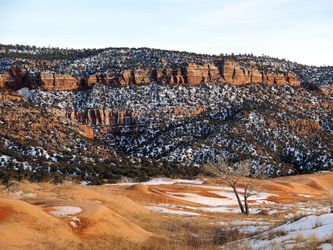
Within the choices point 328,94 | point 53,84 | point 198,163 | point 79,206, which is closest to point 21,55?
point 53,84

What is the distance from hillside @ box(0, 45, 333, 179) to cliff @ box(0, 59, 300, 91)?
25 centimetres

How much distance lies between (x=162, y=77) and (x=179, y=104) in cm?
1108

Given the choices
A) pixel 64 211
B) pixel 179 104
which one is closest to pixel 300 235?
pixel 64 211

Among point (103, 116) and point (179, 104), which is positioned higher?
point (179, 104)

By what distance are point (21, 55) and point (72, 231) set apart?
94105mm

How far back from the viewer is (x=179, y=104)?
3349 inches

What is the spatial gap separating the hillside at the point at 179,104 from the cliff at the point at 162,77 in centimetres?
25

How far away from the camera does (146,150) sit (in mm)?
71500

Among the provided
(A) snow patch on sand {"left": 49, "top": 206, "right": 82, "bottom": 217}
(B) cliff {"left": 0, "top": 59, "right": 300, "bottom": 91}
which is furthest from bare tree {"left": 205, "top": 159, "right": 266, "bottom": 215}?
(B) cliff {"left": 0, "top": 59, "right": 300, "bottom": 91}

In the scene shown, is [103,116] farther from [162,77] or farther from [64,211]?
[64,211]

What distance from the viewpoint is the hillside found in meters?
66.1

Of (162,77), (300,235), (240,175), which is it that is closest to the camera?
(300,235)

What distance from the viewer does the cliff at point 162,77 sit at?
8669cm

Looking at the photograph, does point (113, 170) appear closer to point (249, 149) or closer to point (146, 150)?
point (146, 150)
